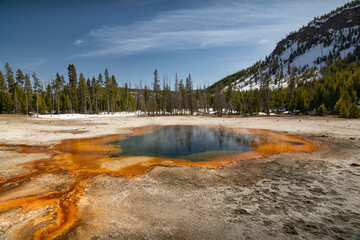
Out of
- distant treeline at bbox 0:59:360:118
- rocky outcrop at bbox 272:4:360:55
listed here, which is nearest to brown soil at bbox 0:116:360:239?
distant treeline at bbox 0:59:360:118

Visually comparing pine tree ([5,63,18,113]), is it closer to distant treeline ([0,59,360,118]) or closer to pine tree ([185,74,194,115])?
distant treeline ([0,59,360,118])

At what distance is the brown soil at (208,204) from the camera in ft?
15.7

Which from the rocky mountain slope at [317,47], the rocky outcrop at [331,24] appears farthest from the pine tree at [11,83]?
the rocky outcrop at [331,24]

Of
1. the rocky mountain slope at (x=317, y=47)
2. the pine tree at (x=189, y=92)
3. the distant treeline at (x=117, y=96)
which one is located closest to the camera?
the distant treeline at (x=117, y=96)

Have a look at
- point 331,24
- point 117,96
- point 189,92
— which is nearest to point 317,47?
point 331,24

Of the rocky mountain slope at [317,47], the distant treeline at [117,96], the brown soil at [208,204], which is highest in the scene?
the rocky mountain slope at [317,47]

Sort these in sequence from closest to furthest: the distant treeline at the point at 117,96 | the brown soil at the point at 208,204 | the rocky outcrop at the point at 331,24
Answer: the brown soil at the point at 208,204 < the distant treeline at the point at 117,96 < the rocky outcrop at the point at 331,24

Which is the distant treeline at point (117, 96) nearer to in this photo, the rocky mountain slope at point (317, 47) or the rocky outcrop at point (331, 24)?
the rocky mountain slope at point (317, 47)

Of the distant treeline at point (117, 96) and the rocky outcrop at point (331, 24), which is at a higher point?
the rocky outcrop at point (331, 24)

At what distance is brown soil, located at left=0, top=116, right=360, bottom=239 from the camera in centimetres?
479

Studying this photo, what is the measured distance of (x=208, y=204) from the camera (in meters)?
6.22

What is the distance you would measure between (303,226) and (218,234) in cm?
257

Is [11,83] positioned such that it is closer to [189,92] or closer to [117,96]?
[117,96]

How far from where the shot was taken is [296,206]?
6.01 metres
